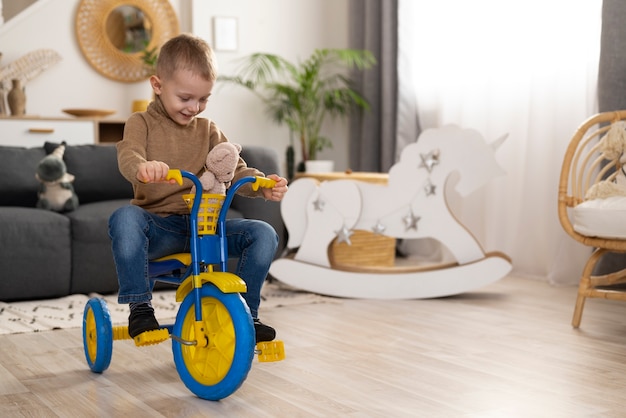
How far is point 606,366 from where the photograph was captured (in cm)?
228

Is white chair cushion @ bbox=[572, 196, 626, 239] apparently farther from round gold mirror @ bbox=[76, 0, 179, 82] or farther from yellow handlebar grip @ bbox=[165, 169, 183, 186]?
round gold mirror @ bbox=[76, 0, 179, 82]

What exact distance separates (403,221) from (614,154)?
886mm

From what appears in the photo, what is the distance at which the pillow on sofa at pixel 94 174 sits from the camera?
3.76 metres

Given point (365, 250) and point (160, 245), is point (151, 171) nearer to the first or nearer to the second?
point (160, 245)

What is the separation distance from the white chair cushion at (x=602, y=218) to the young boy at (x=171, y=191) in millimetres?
1147

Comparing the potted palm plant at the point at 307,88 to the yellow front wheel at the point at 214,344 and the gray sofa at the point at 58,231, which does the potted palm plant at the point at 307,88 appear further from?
the yellow front wheel at the point at 214,344

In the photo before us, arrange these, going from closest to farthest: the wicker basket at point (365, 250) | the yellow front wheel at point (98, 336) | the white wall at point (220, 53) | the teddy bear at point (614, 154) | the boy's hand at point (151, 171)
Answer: the boy's hand at point (151, 171) < the yellow front wheel at point (98, 336) < the teddy bear at point (614, 154) < the wicker basket at point (365, 250) < the white wall at point (220, 53)

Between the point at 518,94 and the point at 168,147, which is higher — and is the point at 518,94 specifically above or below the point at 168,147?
above

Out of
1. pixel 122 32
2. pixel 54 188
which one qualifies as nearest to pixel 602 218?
pixel 54 188

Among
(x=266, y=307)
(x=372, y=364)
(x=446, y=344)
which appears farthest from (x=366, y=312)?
(x=372, y=364)

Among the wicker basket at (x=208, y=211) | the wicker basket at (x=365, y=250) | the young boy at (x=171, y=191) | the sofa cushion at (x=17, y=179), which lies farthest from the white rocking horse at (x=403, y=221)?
the wicker basket at (x=208, y=211)

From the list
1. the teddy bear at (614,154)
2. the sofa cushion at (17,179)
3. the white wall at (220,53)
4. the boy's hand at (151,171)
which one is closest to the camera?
the boy's hand at (151,171)

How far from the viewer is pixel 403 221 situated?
347 centimetres

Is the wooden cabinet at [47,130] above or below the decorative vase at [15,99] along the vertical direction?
below
